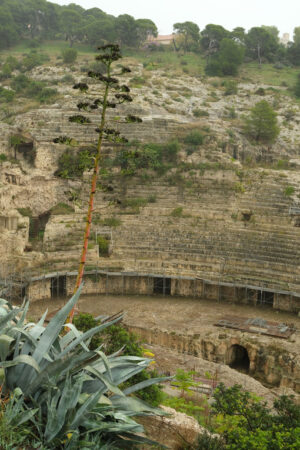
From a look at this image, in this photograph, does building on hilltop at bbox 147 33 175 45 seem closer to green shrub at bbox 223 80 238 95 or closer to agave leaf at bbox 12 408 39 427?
green shrub at bbox 223 80 238 95

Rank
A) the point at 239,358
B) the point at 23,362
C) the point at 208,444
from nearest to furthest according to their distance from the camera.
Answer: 1. the point at 23,362
2. the point at 208,444
3. the point at 239,358

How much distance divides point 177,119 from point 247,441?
3215 cm

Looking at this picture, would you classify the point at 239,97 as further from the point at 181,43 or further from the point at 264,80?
the point at 181,43

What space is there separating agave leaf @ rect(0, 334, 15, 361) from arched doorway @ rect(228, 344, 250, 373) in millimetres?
13888

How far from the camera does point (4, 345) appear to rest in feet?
17.4

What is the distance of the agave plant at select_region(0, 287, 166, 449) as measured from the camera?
187 inches

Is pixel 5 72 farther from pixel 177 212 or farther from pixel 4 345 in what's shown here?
pixel 4 345

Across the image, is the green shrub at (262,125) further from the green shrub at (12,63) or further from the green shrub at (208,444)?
the green shrub at (208,444)

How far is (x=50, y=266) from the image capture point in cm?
2267

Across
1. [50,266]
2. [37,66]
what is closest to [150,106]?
[37,66]

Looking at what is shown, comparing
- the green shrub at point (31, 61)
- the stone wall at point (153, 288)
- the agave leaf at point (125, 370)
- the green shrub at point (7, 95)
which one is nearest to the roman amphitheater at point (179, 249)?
the stone wall at point (153, 288)

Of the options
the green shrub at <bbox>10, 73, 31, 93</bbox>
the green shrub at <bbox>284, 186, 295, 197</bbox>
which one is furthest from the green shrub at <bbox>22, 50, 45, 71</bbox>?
the green shrub at <bbox>284, 186, 295, 197</bbox>

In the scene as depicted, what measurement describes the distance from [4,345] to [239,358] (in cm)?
1482

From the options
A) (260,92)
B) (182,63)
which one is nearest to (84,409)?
(260,92)
